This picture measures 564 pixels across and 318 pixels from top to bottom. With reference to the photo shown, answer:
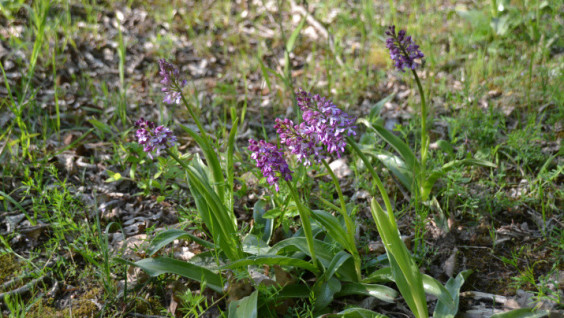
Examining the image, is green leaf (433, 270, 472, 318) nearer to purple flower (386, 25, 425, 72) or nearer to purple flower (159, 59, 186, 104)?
purple flower (386, 25, 425, 72)

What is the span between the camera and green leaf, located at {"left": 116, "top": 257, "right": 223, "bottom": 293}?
204 centimetres

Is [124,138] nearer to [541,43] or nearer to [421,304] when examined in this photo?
[421,304]

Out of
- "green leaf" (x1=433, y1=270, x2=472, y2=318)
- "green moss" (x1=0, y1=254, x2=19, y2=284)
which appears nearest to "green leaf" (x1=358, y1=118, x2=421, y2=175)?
"green leaf" (x1=433, y1=270, x2=472, y2=318)

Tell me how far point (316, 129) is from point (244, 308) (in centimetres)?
80

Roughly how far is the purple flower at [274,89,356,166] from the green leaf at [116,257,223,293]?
0.77 metres

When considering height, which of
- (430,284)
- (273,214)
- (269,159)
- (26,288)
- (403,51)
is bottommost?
(26,288)

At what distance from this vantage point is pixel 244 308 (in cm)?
188

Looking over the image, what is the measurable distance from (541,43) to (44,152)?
410 cm

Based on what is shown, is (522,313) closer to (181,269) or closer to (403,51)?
(403,51)

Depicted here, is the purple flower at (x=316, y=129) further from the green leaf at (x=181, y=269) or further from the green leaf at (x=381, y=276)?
the green leaf at (x=181, y=269)

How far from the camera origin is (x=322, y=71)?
171 inches

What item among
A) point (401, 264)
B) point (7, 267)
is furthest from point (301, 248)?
point (7, 267)

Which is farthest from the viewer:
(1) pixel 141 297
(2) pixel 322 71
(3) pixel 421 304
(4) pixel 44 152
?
(2) pixel 322 71

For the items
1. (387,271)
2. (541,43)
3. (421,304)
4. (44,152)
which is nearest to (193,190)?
(387,271)
